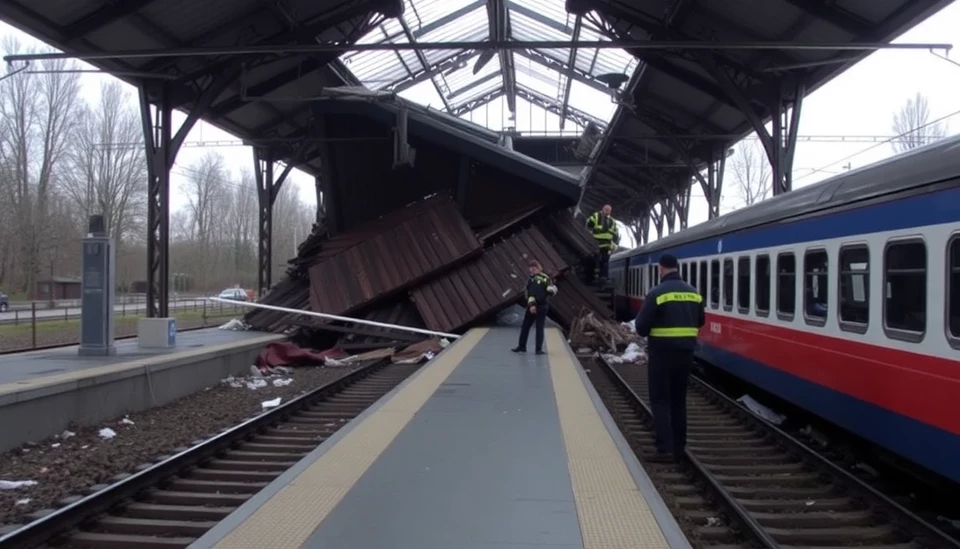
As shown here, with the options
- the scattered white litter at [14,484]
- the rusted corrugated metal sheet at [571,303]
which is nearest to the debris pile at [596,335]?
the rusted corrugated metal sheet at [571,303]

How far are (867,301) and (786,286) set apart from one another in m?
2.50

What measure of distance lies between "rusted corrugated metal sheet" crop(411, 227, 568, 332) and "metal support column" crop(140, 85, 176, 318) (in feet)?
19.1

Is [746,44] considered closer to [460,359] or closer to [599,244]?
[460,359]

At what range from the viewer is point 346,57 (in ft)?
89.1

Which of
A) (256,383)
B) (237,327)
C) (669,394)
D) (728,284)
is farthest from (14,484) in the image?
(237,327)

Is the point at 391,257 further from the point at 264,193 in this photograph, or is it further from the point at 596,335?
the point at 264,193

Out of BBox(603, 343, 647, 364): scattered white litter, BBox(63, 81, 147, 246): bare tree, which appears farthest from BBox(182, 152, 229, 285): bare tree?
BBox(603, 343, 647, 364): scattered white litter

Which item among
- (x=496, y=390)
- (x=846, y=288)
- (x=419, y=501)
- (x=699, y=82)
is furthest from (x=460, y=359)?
(x=699, y=82)

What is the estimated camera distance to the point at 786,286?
9.64m

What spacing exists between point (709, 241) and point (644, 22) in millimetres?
7883

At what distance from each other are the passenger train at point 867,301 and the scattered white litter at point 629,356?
537cm

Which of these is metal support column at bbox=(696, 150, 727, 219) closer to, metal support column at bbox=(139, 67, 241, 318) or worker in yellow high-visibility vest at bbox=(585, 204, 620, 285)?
worker in yellow high-visibility vest at bbox=(585, 204, 620, 285)

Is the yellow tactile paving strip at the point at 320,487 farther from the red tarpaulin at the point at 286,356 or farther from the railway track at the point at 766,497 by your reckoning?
the red tarpaulin at the point at 286,356

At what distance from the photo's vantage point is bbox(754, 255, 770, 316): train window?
34.2ft
